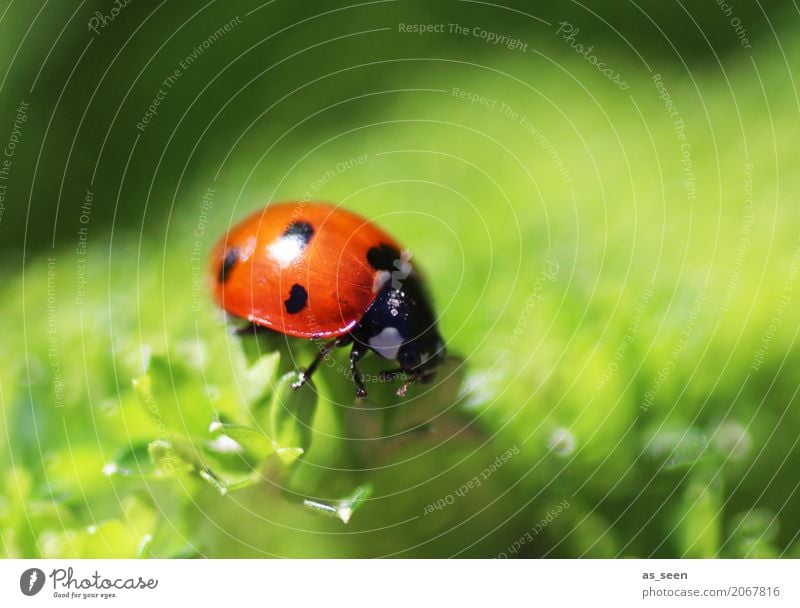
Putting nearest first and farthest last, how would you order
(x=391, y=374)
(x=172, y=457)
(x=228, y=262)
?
(x=172, y=457) < (x=391, y=374) < (x=228, y=262)

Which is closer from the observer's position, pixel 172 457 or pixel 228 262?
pixel 172 457

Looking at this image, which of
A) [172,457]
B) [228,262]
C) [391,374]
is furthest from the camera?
[228,262]

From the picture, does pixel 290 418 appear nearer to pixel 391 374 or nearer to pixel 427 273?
pixel 391 374

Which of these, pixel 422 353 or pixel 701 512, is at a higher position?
pixel 422 353

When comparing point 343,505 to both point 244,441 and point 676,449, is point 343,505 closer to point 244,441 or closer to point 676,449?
point 244,441
